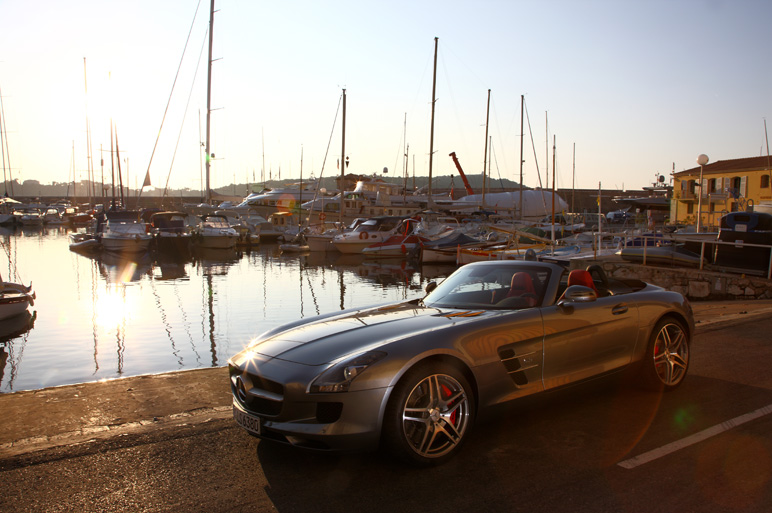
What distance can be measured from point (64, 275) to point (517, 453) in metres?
26.4

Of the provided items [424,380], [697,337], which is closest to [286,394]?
[424,380]

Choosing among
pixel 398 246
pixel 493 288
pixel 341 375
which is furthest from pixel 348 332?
pixel 398 246

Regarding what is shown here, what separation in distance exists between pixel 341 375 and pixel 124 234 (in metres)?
38.4

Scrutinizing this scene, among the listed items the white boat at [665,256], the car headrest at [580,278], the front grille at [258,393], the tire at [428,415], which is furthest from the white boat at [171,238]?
the tire at [428,415]

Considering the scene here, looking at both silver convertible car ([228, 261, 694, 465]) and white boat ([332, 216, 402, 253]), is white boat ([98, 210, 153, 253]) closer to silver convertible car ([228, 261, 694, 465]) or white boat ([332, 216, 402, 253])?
white boat ([332, 216, 402, 253])

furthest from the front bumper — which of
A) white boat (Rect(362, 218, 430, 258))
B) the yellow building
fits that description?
the yellow building

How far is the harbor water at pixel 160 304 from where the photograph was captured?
11.2 metres

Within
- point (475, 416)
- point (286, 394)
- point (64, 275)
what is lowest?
point (64, 275)

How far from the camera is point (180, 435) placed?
4672mm

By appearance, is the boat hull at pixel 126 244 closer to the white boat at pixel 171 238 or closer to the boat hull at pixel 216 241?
the white boat at pixel 171 238

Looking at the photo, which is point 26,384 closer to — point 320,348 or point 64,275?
point 320,348

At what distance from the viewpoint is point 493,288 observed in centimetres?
551

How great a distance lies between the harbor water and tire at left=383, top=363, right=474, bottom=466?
7220 millimetres

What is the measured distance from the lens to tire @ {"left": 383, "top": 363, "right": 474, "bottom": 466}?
13.0ft
